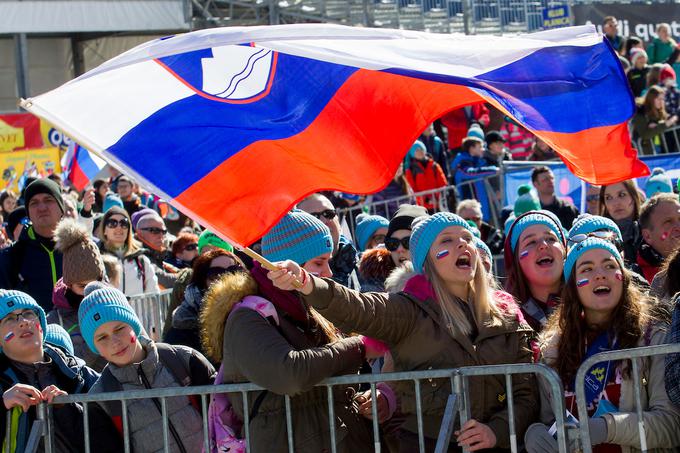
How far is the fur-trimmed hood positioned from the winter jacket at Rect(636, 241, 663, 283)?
2.98m

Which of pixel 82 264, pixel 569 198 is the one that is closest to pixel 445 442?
pixel 82 264

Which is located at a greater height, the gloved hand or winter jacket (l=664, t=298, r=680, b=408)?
winter jacket (l=664, t=298, r=680, b=408)

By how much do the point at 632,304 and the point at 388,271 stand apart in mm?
2256

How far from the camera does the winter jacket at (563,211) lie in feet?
34.6

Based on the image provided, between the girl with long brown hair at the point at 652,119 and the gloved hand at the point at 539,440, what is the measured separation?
10.9 meters

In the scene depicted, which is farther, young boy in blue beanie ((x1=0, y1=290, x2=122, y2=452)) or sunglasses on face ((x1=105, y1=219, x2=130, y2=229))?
sunglasses on face ((x1=105, y1=219, x2=130, y2=229))

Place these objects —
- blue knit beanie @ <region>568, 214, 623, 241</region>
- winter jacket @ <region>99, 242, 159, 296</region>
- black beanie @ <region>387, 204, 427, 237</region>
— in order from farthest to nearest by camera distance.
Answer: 1. winter jacket @ <region>99, 242, 159, 296</region>
2. black beanie @ <region>387, 204, 427, 237</region>
3. blue knit beanie @ <region>568, 214, 623, 241</region>

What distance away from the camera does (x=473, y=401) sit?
4586 mm

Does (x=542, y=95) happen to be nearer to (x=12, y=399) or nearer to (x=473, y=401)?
(x=473, y=401)

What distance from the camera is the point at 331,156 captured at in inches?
189

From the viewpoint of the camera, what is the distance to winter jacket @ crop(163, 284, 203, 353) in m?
6.27

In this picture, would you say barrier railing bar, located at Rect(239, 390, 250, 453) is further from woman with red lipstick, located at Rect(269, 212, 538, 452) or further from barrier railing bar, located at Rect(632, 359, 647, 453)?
barrier railing bar, located at Rect(632, 359, 647, 453)

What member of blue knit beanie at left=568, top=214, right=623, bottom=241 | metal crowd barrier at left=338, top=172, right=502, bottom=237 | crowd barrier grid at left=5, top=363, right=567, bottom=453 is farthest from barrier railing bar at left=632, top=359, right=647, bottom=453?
metal crowd barrier at left=338, top=172, right=502, bottom=237

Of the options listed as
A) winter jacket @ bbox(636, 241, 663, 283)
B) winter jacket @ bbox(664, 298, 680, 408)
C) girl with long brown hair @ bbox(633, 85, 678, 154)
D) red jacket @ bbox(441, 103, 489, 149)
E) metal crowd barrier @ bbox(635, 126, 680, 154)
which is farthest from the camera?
red jacket @ bbox(441, 103, 489, 149)
